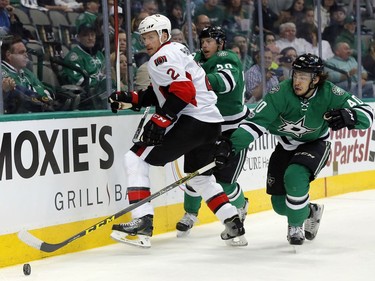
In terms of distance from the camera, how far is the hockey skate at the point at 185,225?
540 cm

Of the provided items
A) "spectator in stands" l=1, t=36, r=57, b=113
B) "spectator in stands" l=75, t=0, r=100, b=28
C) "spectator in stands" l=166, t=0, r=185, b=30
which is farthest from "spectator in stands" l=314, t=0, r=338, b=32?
"spectator in stands" l=1, t=36, r=57, b=113

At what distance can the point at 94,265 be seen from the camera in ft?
14.7

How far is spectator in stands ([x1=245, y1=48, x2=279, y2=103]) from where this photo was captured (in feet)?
23.8

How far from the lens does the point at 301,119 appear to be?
Result: 4848 millimetres

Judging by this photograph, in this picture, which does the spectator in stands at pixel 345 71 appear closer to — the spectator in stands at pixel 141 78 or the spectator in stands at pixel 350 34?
the spectator in stands at pixel 350 34

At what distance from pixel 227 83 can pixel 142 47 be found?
132cm

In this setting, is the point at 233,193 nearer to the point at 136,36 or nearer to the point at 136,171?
the point at 136,171

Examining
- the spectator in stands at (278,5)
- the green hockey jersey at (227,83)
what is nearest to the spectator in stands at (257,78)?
the spectator in stands at (278,5)

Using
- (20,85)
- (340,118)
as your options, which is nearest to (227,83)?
(340,118)

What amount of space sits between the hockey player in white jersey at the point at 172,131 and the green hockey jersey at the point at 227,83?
0.28 metres

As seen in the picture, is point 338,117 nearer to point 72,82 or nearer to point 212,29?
point 212,29

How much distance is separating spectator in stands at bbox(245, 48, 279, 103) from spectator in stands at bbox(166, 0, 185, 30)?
85 cm

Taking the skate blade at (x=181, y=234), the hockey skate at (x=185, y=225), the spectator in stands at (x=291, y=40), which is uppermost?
the spectator in stands at (x=291, y=40)

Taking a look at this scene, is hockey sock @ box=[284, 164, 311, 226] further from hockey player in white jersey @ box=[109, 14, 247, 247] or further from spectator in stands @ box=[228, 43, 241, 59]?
spectator in stands @ box=[228, 43, 241, 59]
